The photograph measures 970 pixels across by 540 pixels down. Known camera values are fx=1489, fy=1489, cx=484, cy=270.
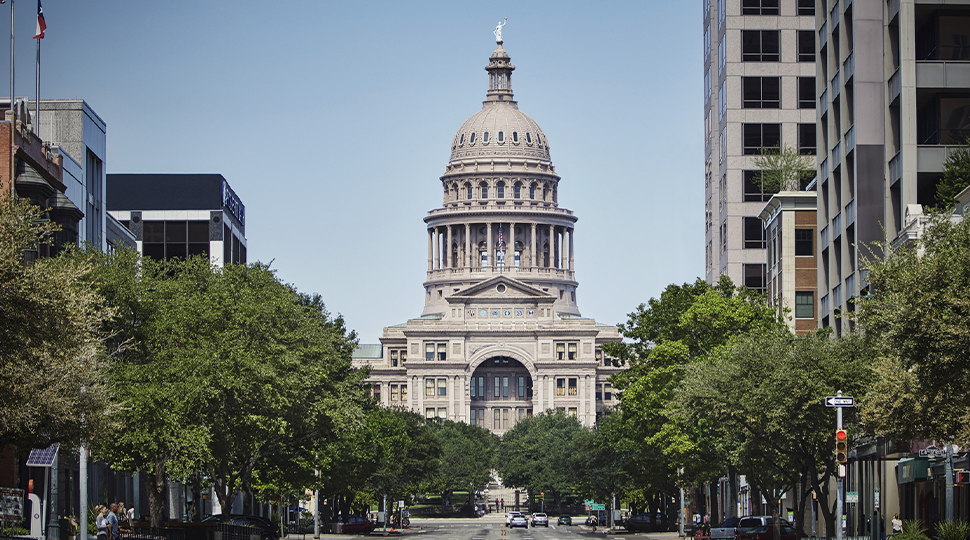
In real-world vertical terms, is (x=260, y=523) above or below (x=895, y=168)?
below

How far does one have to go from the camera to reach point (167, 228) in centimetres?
11900

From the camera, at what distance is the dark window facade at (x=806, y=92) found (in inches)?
3996

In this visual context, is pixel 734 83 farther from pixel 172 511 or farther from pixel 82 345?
pixel 82 345

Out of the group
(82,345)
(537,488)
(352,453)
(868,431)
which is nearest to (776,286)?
(352,453)

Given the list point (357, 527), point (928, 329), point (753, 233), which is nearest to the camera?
point (928, 329)

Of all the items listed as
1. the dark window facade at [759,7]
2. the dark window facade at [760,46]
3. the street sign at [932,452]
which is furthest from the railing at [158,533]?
the dark window facade at [759,7]

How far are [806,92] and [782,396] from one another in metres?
52.8

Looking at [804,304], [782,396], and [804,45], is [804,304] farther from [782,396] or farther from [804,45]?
[782,396]

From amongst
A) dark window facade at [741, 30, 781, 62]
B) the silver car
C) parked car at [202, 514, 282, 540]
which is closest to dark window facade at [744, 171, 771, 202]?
dark window facade at [741, 30, 781, 62]

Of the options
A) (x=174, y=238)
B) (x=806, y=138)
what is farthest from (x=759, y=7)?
(x=174, y=238)

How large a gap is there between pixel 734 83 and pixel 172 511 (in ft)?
157

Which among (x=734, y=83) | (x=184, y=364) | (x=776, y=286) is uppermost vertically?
(x=734, y=83)

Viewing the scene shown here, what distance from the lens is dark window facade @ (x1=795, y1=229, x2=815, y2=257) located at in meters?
83.1

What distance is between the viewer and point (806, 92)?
334 feet
